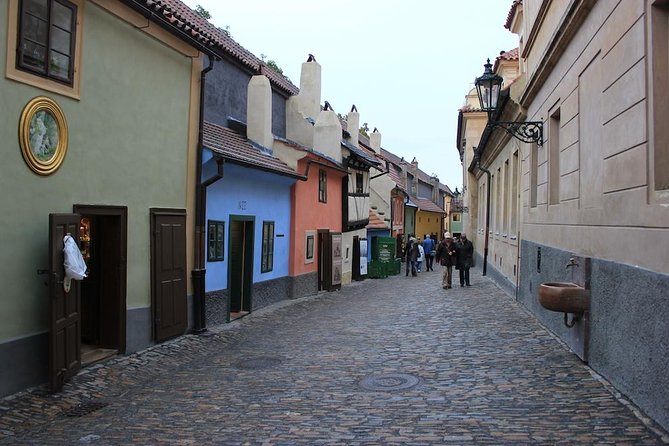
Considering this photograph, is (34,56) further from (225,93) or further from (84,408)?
(225,93)

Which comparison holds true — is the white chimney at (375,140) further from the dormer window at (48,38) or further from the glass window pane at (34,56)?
the glass window pane at (34,56)

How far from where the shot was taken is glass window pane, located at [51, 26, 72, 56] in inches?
273

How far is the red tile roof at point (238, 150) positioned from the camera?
11.6 meters

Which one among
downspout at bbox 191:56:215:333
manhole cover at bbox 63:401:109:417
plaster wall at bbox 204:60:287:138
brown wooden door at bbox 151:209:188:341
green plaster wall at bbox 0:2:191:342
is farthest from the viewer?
plaster wall at bbox 204:60:287:138

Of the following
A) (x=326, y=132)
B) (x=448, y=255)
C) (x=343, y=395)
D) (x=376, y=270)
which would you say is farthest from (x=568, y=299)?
(x=376, y=270)

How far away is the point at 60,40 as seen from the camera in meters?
7.06

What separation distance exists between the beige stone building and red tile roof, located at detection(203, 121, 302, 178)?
568cm

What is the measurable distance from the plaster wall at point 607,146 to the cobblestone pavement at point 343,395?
58.8 inches

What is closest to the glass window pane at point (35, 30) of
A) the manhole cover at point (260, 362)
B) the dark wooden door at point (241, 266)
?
the manhole cover at point (260, 362)

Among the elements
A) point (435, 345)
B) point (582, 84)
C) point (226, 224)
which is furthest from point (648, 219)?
point (226, 224)

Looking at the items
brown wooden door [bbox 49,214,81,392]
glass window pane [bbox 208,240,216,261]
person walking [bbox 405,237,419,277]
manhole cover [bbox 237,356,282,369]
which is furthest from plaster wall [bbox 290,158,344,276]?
brown wooden door [bbox 49,214,81,392]

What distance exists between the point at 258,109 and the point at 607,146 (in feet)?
34.2

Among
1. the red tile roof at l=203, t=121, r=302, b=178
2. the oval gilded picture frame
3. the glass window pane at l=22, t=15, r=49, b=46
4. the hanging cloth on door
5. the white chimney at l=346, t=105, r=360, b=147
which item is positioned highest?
the white chimney at l=346, t=105, r=360, b=147

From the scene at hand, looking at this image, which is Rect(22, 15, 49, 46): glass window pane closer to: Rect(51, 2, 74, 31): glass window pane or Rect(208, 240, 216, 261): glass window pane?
Rect(51, 2, 74, 31): glass window pane
